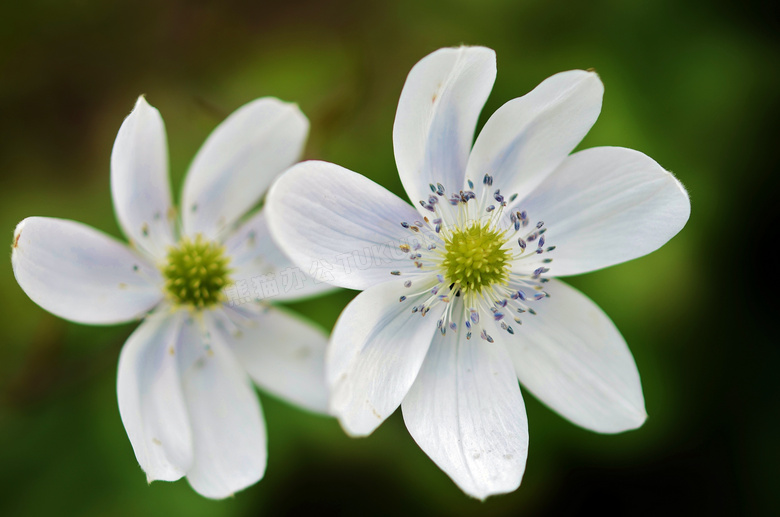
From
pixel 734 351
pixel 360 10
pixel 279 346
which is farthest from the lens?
pixel 360 10

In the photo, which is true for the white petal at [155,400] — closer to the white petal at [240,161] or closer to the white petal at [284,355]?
the white petal at [284,355]

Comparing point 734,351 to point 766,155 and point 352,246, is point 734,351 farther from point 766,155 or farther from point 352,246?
point 352,246

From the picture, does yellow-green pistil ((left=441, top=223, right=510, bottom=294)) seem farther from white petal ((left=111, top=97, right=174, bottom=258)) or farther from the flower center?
white petal ((left=111, top=97, right=174, bottom=258))

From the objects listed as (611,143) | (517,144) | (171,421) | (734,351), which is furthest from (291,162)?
(734,351)

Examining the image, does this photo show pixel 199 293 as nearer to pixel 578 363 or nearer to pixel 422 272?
pixel 422 272

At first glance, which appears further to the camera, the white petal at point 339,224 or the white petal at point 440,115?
the white petal at point 440,115

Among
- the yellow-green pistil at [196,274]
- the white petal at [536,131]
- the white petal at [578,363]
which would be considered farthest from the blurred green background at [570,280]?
the white petal at [536,131]

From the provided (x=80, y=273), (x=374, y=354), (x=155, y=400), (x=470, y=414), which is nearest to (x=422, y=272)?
(x=374, y=354)
